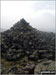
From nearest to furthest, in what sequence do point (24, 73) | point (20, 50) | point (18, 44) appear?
point (24, 73) < point (20, 50) < point (18, 44)

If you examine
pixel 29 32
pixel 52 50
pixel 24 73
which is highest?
pixel 29 32

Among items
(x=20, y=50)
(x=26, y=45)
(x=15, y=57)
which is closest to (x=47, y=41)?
(x=26, y=45)

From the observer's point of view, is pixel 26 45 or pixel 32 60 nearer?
pixel 32 60

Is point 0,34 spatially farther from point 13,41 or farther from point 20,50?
point 20,50

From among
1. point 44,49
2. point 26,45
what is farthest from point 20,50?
point 44,49

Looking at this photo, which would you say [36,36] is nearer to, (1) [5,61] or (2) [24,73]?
(1) [5,61]

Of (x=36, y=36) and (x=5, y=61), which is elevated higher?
(x=36, y=36)

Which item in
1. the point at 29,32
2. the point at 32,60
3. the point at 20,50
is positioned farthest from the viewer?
the point at 29,32
